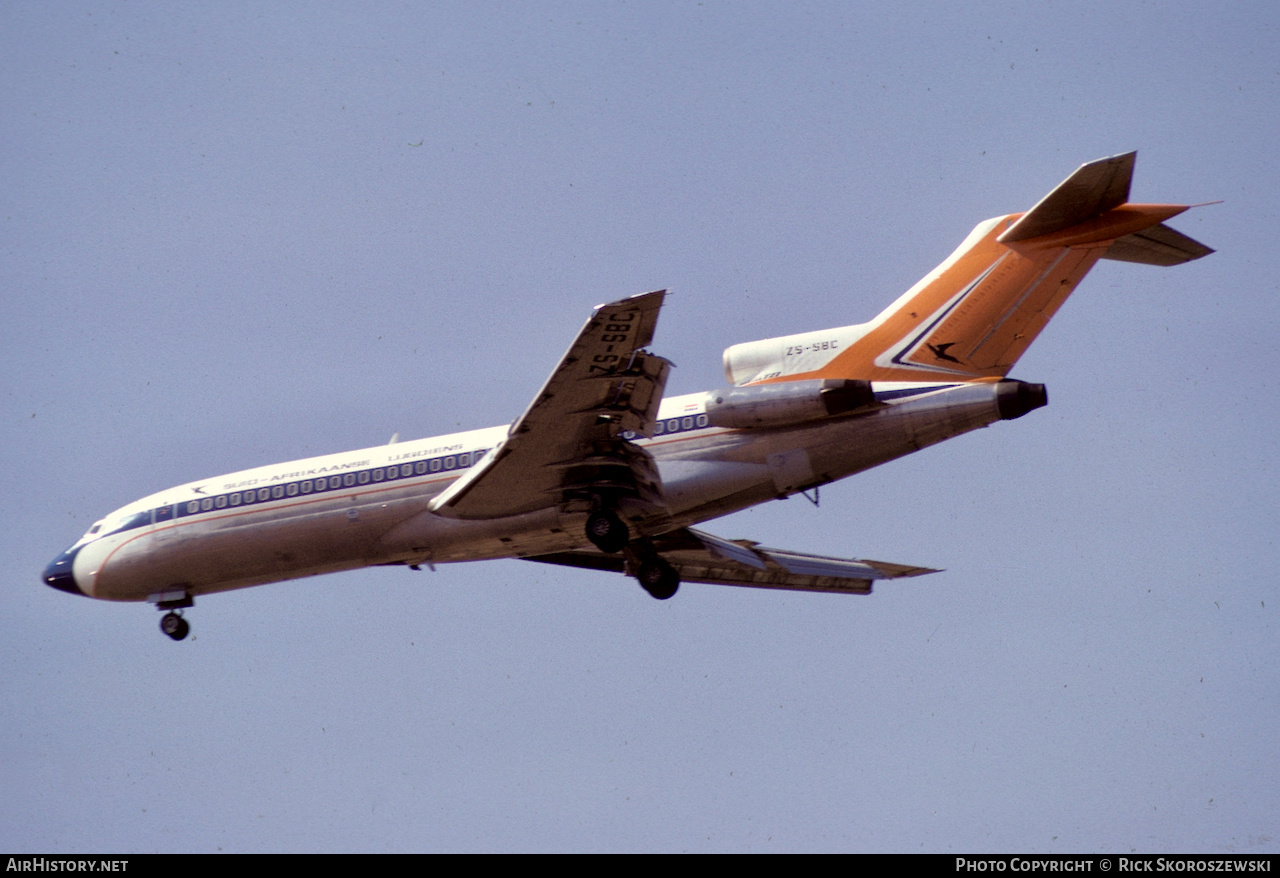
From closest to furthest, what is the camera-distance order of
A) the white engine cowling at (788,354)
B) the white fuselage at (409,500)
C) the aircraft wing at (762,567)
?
the white fuselage at (409,500)
the white engine cowling at (788,354)
the aircraft wing at (762,567)

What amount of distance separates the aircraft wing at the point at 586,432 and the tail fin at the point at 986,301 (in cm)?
256

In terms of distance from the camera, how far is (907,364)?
26.6 m

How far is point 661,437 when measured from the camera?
27453 mm

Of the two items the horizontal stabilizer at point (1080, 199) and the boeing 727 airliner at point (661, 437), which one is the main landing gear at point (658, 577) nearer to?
the boeing 727 airliner at point (661, 437)

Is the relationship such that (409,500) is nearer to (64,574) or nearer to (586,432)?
(586,432)

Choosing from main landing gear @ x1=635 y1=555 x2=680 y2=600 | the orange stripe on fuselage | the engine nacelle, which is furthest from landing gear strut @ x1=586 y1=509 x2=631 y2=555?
the orange stripe on fuselage

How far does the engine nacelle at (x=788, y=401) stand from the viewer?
25906 mm

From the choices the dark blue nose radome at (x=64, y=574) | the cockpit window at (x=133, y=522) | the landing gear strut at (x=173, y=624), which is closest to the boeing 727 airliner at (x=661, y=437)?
the cockpit window at (x=133, y=522)

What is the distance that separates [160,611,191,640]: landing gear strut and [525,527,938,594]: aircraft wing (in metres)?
7.48

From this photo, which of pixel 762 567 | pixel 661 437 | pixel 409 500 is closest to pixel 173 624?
pixel 409 500

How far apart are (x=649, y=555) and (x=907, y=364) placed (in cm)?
649
